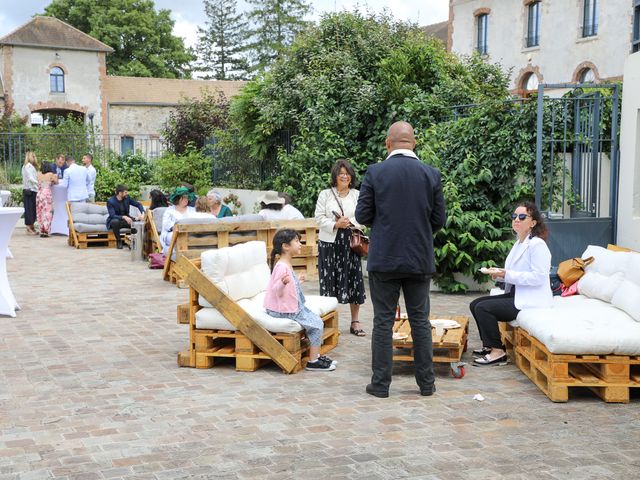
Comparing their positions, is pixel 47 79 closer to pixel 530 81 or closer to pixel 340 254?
pixel 530 81

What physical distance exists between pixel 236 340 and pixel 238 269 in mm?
735

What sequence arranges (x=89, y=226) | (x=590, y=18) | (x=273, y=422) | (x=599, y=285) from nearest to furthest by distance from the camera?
(x=273, y=422) < (x=599, y=285) < (x=89, y=226) < (x=590, y=18)

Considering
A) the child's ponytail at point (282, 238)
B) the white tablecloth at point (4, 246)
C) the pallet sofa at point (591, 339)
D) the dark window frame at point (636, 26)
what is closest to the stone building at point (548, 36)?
the dark window frame at point (636, 26)

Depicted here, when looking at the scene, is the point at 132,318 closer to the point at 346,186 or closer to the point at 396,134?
the point at 346,186

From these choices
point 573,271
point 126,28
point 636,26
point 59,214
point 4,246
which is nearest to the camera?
point 573,271

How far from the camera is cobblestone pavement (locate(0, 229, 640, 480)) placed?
442 cm

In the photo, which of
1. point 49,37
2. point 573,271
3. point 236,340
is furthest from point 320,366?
point 49,37

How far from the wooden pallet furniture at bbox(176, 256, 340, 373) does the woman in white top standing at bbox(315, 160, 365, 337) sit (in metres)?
1.36

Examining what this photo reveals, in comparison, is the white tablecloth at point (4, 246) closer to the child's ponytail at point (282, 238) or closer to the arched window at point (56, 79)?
the child's ponytail at point (282, 238)

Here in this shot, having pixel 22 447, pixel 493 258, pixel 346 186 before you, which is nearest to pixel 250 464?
pixel 22 447

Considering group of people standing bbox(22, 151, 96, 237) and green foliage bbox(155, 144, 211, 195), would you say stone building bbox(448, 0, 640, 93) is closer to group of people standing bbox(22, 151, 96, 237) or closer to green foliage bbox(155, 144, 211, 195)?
green foliage bbox(155, 144, 211, 195)

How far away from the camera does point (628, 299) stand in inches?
251

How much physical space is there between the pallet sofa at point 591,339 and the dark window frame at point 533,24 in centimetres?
2542

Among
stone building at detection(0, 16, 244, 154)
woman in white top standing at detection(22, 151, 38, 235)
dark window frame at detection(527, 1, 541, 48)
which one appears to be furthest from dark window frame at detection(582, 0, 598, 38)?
stone building at detection(0, 16, 244, 154)
